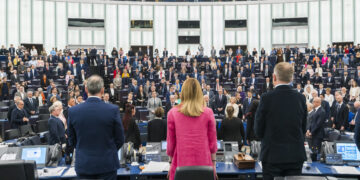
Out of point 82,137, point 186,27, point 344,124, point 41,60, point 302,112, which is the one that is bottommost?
point 344,124

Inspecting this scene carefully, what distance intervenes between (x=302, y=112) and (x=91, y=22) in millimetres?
26113

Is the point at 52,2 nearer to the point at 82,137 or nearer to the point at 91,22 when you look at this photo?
the point at 91,22

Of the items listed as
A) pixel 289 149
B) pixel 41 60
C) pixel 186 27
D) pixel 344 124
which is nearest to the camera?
pixel 289 149

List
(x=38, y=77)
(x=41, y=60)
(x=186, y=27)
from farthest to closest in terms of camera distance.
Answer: (x=186, y=27) → (x=41, y=60) → (x=38, y=77)

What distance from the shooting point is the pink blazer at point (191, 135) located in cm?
315

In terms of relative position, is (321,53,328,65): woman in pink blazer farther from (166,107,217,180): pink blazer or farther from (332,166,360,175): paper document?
(166,107,217,180): pink blazer

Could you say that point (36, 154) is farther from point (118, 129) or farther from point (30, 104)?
point (30, 104)

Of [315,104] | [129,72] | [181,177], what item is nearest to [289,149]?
[181,177]

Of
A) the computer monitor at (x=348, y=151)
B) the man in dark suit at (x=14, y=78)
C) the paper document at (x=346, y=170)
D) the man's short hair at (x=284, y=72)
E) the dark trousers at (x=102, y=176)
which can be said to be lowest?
the paper document at (x=346, y=170)

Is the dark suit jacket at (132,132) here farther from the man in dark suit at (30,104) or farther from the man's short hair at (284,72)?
the man in dark suit at (30,104)

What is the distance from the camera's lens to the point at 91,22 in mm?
27375

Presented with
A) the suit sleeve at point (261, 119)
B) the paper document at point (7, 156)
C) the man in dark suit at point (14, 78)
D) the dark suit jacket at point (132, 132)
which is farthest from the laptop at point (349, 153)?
the man in dark suit at point (14, 78)

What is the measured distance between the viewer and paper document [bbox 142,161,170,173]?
515cm

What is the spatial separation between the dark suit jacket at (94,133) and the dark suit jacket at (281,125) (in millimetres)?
1408
